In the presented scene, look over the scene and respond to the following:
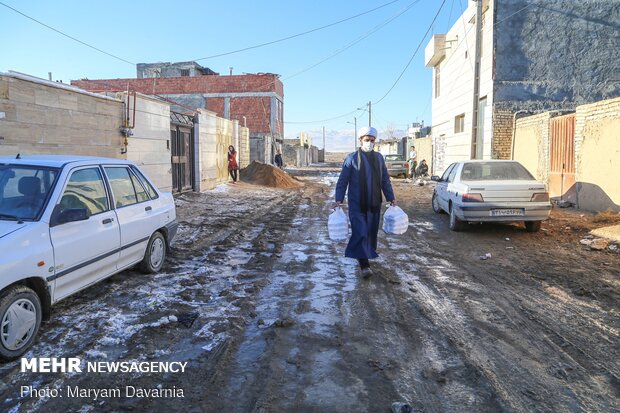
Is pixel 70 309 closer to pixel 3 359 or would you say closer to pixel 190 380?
pixel 3 359

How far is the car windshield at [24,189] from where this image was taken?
3.91m

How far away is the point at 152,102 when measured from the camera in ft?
44.0

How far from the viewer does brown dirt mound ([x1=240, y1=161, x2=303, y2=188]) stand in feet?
76.9

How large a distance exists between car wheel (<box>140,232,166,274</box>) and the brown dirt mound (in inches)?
671

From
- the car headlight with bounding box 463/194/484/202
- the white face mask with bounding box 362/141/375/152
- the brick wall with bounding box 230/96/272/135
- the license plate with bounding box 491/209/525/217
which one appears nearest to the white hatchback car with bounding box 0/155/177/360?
the white face mask with bounding box 362/141/375/152

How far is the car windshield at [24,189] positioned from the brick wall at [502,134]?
15.6m

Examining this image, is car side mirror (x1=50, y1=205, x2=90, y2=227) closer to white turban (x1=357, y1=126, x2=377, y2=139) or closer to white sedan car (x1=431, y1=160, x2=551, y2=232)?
white turban (x1=357, y1=126, x2=377, y2=139)

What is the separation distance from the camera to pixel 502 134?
1684 cm

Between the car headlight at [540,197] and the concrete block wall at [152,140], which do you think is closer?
the car headlight at [540,197]

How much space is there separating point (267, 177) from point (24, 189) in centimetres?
1972

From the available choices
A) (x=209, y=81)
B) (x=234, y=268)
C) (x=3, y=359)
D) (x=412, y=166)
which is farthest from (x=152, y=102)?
(x=209, y=81)

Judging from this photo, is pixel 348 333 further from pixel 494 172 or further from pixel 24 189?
pixel 494 172

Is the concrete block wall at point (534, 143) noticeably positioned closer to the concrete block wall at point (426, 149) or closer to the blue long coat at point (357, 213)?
the blue long coat at point (357, 213)

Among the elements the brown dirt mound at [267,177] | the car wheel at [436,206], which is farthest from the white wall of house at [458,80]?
the brown dirt mound at [267,177]
